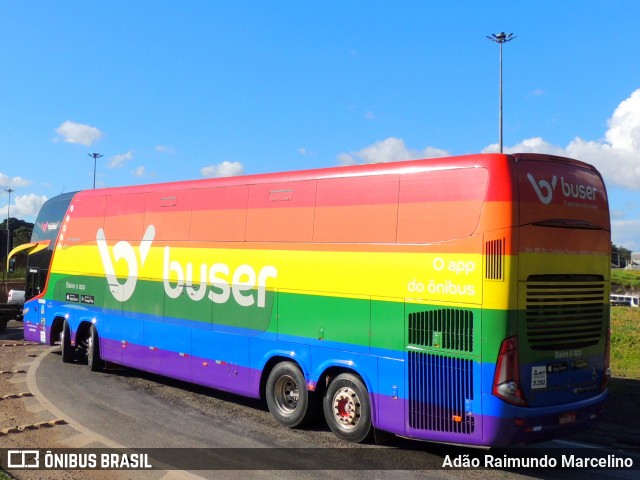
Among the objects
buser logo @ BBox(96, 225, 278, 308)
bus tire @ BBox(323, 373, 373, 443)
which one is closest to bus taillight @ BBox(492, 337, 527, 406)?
bus tire @ BBox(323, 373, 373, 443)

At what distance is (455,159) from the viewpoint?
7820 millimetres

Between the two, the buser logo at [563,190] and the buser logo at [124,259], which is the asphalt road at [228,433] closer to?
the buser logo at [124,259]

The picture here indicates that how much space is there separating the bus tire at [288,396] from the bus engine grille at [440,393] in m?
2.07

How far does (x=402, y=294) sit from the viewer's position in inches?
316

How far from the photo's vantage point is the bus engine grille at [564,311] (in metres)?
7.32

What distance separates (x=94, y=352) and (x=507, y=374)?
33.7 ft

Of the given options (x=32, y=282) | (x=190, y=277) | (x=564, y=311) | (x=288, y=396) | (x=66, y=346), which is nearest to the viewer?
(x=564, y=311)

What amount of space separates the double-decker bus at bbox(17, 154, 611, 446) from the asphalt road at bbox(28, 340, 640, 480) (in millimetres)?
417

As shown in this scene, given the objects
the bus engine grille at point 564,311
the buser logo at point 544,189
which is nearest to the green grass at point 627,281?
the bus engine grille at point 564,311

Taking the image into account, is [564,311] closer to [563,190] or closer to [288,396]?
[563,190]

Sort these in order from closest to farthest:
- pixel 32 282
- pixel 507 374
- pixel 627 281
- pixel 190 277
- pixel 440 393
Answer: pixel 507 374 < pixel 440 393 < pixel 190 277 < pixel 32 282 < pixel 627 281

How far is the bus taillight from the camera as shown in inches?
277

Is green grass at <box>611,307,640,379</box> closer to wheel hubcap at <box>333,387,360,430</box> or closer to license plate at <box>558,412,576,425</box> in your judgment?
license plate at <box>558,412,576,425</box>

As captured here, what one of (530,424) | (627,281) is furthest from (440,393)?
(627,281)
